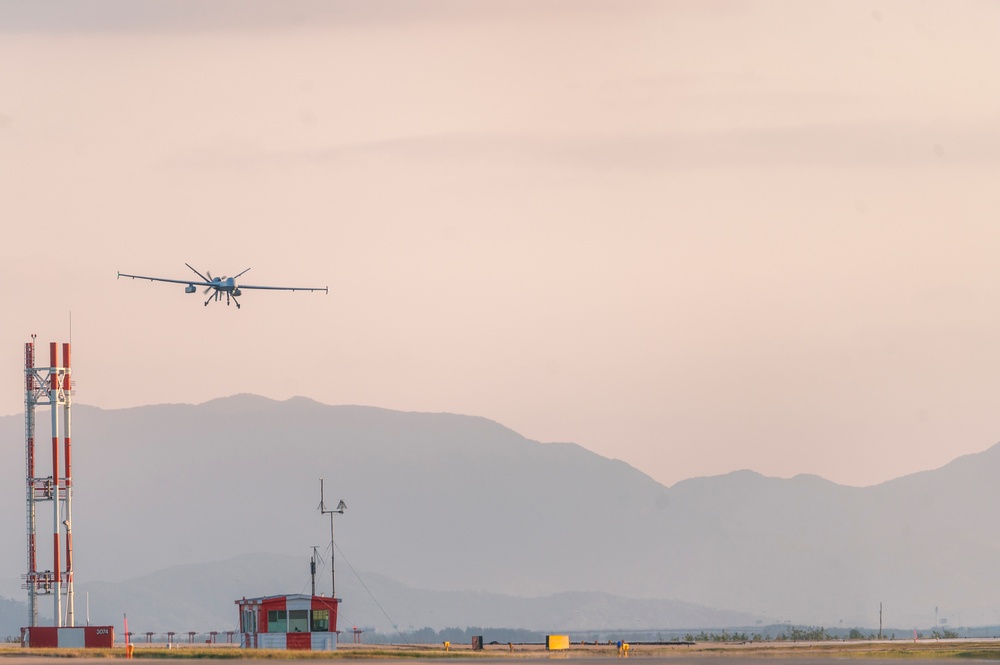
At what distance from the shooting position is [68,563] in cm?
14750

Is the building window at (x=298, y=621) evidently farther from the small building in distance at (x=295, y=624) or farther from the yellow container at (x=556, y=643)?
the yellow container at (x=556, y=643)

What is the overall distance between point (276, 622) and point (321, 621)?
129 inches

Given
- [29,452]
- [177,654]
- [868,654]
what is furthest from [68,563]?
[868,654]

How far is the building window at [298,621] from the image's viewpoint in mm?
124312

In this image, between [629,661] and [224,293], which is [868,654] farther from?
[224,293]

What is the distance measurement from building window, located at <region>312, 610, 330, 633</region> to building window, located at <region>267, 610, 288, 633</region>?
6.95 feet

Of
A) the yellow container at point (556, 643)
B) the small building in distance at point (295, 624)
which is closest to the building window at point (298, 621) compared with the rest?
the small building in distance at point (295, 624)

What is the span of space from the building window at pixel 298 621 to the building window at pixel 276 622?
1.41 ft

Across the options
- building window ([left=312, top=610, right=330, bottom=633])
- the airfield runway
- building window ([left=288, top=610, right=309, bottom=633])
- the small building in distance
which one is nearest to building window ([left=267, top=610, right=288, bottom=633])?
the small building in distance

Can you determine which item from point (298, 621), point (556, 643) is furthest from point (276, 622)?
point (556, 643)

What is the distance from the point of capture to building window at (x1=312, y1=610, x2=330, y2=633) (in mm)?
124688

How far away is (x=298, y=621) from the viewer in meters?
124

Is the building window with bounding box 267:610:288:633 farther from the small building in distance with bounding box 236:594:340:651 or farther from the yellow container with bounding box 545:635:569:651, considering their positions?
the yellow container with bounding box 545:635:569:651

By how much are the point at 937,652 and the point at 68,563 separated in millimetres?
73336
